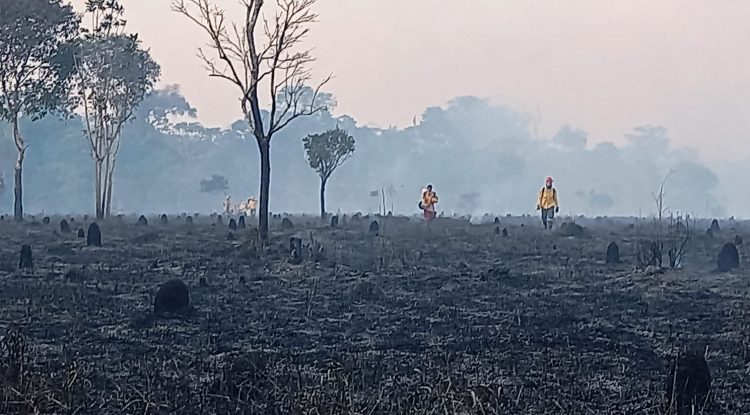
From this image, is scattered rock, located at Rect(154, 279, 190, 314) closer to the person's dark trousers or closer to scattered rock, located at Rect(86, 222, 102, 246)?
scattered rock, located at Rect(86, 222, 102, 246)

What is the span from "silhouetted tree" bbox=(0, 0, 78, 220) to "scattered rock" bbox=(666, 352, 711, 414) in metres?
36.0

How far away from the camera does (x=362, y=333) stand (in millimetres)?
12961

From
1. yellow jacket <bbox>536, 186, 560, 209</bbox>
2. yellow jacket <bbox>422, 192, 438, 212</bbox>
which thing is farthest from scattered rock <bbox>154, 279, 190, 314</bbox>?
yellow jacket <bbox>422, 192, 438, 212</bbox>

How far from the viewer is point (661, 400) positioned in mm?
8914

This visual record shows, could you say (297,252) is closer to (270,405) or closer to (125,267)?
(125,267)

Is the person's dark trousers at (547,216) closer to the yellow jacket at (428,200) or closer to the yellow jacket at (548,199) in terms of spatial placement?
the yellow jacket at (548,199)

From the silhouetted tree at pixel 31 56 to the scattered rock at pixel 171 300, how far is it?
94.7ft

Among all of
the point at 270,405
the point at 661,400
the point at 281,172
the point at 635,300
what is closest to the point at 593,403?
the point at 661,400

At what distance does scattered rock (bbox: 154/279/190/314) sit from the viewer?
13984 millimetres

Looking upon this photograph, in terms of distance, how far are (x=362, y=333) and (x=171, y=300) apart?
290cm

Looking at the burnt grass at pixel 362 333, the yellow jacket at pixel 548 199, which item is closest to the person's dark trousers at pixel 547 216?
the yellow jacket at pixel 548 199

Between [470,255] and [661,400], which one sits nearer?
[661,400]

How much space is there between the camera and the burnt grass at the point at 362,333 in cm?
892

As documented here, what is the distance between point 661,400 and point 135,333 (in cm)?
665
